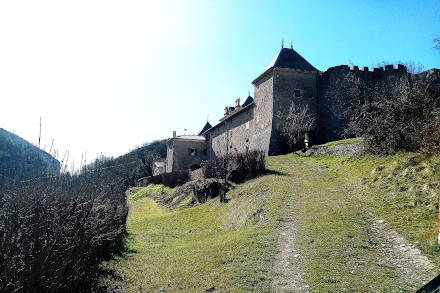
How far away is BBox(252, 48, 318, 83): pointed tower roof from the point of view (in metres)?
25.9

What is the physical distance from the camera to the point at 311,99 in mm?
25984

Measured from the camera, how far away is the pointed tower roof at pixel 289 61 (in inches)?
1019

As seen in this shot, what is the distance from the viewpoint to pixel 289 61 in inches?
1031

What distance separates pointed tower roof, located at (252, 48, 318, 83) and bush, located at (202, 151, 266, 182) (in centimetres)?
979

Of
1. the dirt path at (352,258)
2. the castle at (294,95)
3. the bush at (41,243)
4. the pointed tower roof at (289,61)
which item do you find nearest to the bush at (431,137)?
the dirt path at (352,258)

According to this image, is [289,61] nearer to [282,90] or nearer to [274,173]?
[282,90]

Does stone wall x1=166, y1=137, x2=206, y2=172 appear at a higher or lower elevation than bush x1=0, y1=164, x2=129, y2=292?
higher

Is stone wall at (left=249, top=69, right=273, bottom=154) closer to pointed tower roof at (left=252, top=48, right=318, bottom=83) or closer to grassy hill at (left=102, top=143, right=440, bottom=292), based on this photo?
pointed tower roof at (left=252, top=48, right=318, bottom=83)

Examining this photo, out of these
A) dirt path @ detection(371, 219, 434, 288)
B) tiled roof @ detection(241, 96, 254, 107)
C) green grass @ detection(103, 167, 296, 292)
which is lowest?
green grass @ detection(103, 167, 296, 292)

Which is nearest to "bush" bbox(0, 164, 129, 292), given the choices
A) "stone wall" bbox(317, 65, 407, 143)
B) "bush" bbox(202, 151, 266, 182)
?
"bush" bbox(202, 151, 266, 182)

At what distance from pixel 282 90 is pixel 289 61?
2.47 meters

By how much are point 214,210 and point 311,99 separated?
1399cm

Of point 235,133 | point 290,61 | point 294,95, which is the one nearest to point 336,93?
point 294,95

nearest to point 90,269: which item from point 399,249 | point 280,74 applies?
point 399,249
